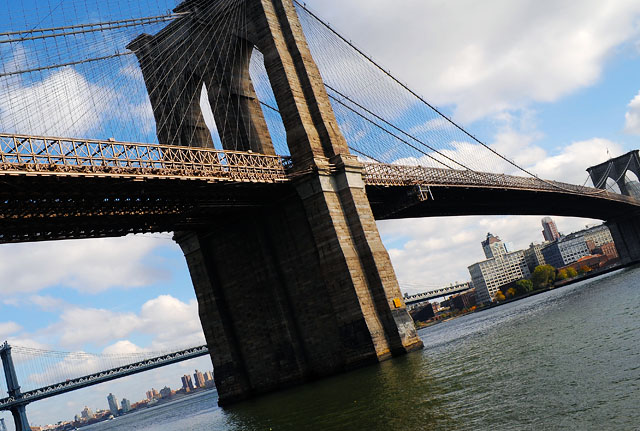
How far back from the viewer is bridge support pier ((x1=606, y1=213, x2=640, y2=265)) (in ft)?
320

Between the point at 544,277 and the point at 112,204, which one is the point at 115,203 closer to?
the point at 112,204

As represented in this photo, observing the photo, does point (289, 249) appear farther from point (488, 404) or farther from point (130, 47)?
point (488, 404)

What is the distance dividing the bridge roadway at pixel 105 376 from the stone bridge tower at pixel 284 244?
233 feet

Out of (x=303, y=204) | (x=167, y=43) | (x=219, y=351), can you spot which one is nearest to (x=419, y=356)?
(x=303, y=204)

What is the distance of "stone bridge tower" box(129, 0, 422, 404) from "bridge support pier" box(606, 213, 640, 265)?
7866cm

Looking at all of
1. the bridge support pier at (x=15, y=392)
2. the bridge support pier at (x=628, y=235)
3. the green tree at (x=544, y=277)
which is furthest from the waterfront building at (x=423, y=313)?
the bridge support pier at (x=15, y=392)

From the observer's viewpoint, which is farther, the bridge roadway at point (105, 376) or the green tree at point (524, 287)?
the green tree at point (524, 287)

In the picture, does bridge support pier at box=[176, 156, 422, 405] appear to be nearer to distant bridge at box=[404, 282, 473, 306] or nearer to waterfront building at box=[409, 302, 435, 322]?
distant bridge at box=[404, 282, 473, 306]

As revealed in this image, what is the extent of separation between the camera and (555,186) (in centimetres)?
7550

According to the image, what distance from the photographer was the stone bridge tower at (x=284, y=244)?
3238 centimetres

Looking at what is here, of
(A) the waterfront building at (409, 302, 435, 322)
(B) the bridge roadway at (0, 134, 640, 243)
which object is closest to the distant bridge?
(A) the waterfront building at (409, 302, 435, 322)

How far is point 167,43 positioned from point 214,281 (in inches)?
678

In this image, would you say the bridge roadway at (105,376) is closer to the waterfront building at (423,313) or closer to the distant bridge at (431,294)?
the distant bridge at (431,294)

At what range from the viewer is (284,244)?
35125mm
